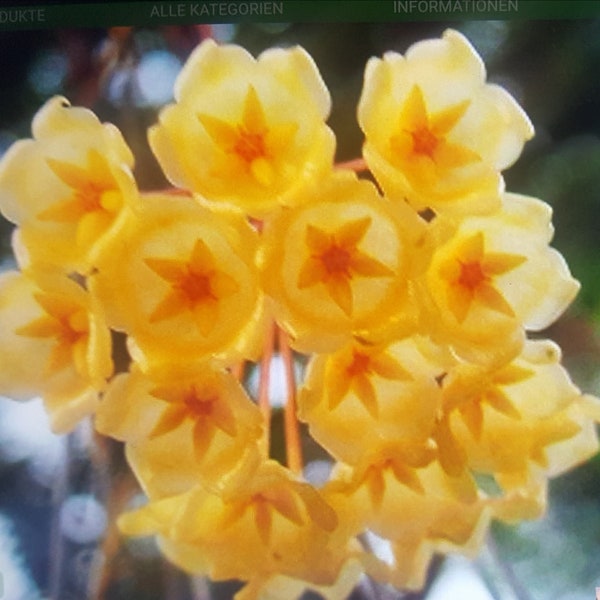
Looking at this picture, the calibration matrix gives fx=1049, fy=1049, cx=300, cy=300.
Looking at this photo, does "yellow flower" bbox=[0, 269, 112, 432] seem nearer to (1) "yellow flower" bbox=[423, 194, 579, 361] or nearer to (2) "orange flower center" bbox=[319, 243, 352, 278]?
(2) "orange flower center" bbox=[319, 243, 352, 278]

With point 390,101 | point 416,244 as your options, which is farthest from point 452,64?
point 416,244

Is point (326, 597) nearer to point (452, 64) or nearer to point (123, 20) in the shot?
point (452, 64)

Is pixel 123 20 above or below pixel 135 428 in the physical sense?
above

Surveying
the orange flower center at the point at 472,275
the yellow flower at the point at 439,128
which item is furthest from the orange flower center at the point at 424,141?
the orange flower center at the point at 472,275

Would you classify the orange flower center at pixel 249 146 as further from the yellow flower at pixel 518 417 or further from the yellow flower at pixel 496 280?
the yellow flower at pixel 518 417

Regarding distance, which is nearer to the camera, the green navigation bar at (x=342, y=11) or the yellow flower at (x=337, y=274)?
the yellow flower at (x=337, y=274)

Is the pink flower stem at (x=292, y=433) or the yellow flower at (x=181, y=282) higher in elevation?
the yellow flower at (x=181, y=282)

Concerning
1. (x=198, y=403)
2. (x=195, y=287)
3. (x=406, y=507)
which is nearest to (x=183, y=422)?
(x=198, y=403)
